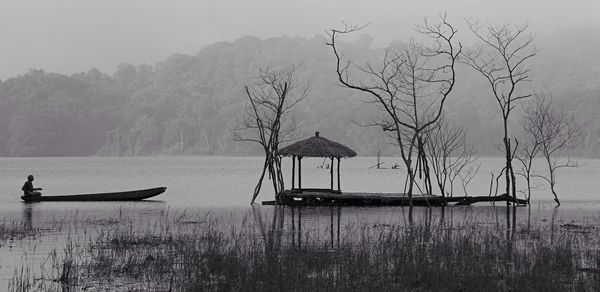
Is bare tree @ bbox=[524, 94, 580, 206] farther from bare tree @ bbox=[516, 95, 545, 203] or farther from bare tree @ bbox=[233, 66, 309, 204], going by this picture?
bare tree @ bbox=[233, 66, 309, 204]

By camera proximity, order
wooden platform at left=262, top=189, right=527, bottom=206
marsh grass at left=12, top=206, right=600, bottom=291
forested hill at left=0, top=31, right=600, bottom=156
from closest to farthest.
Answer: marsh grass at left=12, top=206, right=600, bottom=291 → wooden platform at left=262, top=189, right=527, bottom=206 → forested hill at left=0, top=31, right=600, bottom=156

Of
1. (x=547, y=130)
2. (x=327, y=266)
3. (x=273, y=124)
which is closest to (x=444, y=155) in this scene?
(x=547, y=130)

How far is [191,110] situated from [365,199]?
134m

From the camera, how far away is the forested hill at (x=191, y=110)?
14775 cm

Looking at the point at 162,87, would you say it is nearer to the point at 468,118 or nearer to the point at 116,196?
the point at 468,118

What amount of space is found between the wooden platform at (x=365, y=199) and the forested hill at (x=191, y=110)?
11147cm

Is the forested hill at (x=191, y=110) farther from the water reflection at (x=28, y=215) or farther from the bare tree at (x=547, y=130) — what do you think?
the water reflection at (x=28, y=215)

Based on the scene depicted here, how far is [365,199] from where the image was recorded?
30812mm

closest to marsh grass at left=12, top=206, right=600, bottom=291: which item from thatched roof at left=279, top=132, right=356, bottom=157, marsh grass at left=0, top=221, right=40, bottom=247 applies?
marsh grass at left=0, top=221, right=40, bottom=247

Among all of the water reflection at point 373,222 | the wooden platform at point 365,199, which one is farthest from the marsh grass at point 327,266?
the wooden platform at point 365,199

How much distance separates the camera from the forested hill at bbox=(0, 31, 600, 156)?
148m

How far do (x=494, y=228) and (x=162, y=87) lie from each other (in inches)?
6420

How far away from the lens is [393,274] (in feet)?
41.0

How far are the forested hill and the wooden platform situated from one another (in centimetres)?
11147
